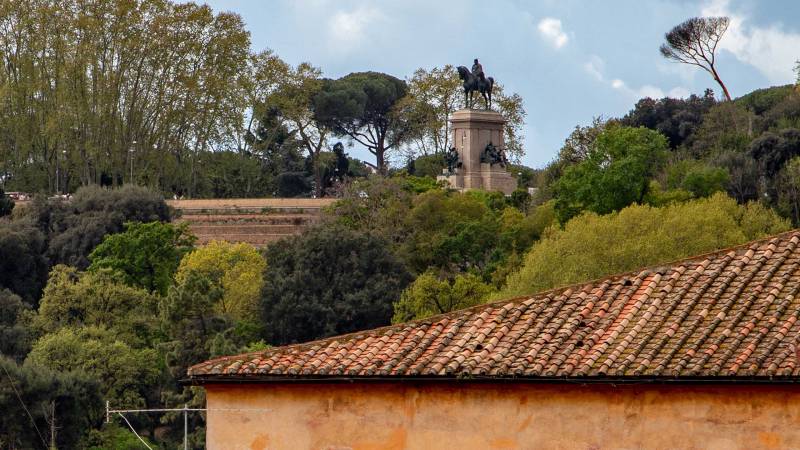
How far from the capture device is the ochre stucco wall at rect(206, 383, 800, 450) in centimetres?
1961

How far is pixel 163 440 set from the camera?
55531 mm

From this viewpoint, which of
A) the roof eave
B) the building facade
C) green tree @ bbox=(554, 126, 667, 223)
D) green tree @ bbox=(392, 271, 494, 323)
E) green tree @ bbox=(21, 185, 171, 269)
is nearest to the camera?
the roof eave

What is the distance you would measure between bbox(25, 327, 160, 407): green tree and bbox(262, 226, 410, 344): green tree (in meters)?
6.09

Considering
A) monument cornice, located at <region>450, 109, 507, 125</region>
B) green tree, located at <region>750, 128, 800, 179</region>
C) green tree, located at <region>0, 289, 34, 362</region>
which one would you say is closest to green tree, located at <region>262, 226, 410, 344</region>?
green tree, located at <region>0, 289, 34, 362</region>

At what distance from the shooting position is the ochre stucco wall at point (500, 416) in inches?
772

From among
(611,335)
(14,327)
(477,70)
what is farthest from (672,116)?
(611,335)

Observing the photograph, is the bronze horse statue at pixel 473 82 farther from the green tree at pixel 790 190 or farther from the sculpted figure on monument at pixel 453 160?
the green tree at pixel 790 190

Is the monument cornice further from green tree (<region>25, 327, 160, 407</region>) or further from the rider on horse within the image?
green tree (<region>25, 327, 160, 407</region>)

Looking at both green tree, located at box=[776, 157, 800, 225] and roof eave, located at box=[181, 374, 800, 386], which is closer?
roof eave, located at box=[181, 374, 800, 386]

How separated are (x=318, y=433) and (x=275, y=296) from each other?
48.4 m

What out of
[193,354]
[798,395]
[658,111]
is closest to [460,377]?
[798,395]

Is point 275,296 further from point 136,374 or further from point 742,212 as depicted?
point 742,212

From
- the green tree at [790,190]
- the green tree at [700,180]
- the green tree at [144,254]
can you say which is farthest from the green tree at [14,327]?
the green tree at [790,190]

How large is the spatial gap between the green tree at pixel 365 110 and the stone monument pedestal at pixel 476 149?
28.8 metres
